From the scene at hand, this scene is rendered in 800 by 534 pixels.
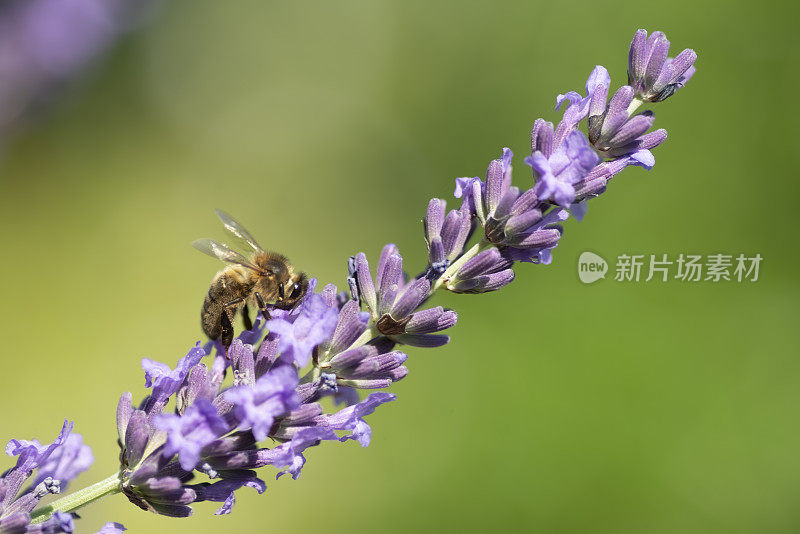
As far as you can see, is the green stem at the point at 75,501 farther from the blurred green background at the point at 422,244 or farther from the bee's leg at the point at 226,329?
the blurred green background at the point at 422,244

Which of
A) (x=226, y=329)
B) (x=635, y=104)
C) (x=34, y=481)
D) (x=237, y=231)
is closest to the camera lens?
(x=34, y=481)

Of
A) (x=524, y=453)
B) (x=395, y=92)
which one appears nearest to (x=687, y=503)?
(x=524, y=453)

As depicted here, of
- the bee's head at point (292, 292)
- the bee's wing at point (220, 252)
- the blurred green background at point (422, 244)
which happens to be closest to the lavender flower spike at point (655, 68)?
the bee's head at point (292, 292)

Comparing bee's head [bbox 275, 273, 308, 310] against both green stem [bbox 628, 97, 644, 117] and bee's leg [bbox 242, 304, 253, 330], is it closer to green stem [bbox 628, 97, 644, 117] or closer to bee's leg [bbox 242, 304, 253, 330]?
bee's leg [bbox 242, 304, 253, 330]

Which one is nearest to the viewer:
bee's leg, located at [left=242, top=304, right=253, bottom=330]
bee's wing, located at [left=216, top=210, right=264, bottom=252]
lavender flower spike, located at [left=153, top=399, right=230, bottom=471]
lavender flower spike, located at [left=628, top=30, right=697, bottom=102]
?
lavender flower spike, located at [left=153, top=399, right=230, bottom=471]

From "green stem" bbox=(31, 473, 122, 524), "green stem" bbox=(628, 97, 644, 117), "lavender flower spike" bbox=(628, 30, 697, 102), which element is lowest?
"green stem" bbox=(31, 473, 122, 524)

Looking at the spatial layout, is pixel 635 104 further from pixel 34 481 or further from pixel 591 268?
pixel 591 268

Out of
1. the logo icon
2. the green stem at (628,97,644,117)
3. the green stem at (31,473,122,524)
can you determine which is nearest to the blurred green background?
the logo icon

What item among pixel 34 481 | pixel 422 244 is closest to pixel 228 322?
pixel 34 481
